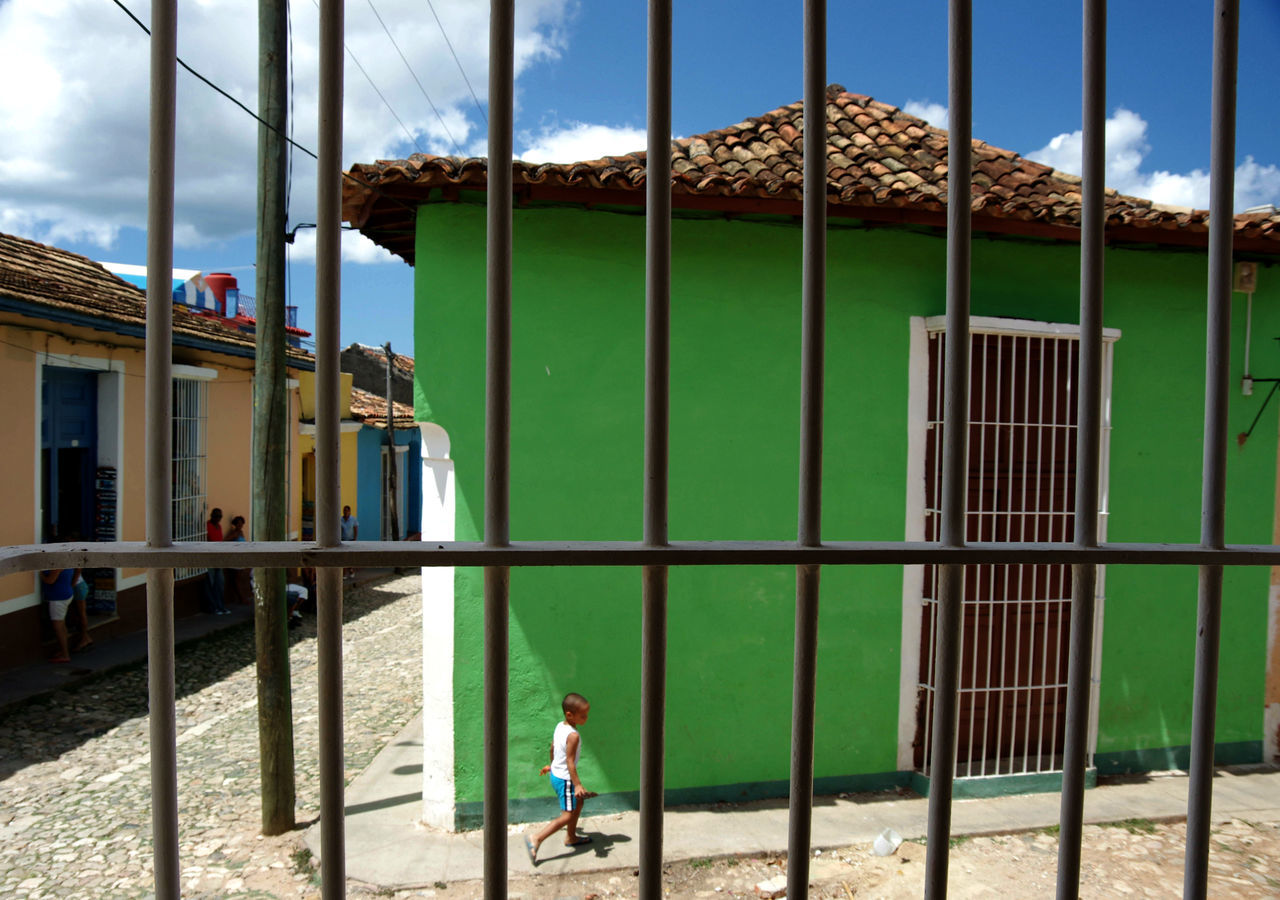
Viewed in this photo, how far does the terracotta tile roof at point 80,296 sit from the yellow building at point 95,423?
0.08 ft

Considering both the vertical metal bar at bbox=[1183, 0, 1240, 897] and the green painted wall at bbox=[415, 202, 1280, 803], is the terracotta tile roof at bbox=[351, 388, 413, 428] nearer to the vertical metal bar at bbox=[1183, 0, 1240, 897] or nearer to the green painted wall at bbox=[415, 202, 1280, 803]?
the green painted wall at bbox=[415, 202, 1280, 803]

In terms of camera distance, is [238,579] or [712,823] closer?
[712,823]

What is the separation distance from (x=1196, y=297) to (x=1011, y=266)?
1.51 meters

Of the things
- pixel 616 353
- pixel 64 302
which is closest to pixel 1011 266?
pixel 616 353

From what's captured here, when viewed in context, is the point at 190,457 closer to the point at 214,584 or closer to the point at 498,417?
the point at 214,584

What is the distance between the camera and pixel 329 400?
1.01 meters

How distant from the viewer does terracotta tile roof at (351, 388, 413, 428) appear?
57.4 feet

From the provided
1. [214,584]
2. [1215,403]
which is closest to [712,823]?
[1215,403]

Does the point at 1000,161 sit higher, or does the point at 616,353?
the point at 1000,161

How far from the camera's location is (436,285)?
16.6 feet

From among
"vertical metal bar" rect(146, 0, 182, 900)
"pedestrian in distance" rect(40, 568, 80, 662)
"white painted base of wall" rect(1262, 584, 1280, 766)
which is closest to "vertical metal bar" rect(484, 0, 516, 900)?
"vertical metal bar" rect(146, 0, 182, 900)

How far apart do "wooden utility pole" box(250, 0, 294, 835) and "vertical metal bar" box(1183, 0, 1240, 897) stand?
200 inches

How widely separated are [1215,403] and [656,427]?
0.77 m

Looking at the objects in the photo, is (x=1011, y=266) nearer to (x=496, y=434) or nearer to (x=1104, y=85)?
(x=1104, y=85)
